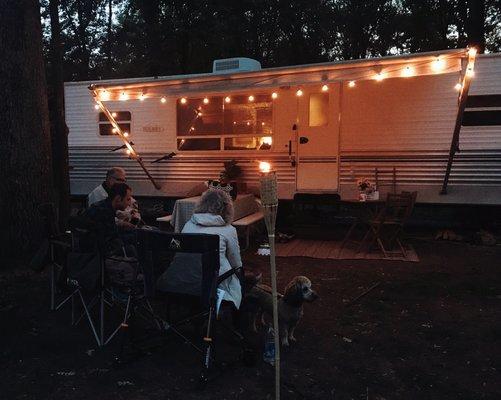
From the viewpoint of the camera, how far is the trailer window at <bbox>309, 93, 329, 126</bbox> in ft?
26.5

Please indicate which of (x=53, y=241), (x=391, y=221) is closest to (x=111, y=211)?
(x=53, y=241)

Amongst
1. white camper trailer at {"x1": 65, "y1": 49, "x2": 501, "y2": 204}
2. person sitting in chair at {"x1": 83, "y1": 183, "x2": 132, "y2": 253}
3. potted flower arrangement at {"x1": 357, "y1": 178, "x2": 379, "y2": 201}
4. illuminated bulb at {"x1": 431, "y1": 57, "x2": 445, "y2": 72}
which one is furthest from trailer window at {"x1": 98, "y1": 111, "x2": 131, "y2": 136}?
illuminated bulb at {"x1": 431, "y1": 57, "x2": 445, "y2": 72}

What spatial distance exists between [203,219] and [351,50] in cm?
1674

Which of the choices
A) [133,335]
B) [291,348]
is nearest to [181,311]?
[133,335]

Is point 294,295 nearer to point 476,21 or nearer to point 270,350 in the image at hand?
point 270,350

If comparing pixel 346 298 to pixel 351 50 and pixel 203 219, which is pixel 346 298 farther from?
pixel 351 50

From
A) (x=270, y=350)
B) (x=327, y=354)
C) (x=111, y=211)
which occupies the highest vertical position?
(x=111, y=211)

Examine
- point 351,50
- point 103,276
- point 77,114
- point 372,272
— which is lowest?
point 372,272

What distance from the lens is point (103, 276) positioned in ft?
12.0

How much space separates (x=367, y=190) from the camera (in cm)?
758

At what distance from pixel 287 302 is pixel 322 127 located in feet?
16.1

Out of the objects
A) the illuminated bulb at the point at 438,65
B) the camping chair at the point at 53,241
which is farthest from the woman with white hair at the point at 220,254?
the illuminated bulb at the point at 438,65

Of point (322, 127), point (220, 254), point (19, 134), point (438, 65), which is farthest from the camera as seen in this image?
point (322, 127)

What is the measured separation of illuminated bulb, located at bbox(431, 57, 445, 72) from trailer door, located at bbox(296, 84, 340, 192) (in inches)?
81.6
